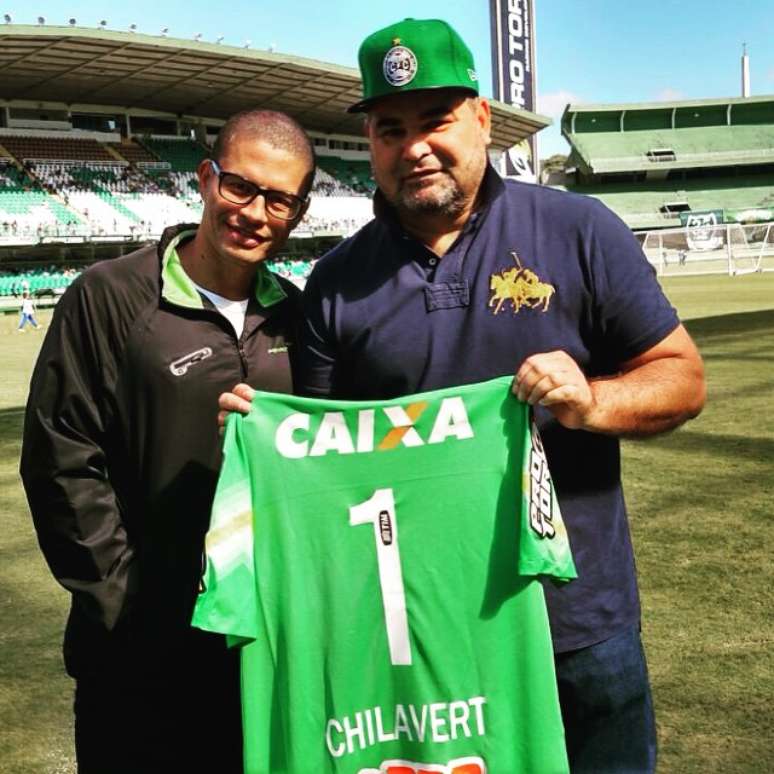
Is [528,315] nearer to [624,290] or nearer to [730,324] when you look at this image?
[624,290]

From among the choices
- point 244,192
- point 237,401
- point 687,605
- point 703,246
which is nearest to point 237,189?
point 244,192

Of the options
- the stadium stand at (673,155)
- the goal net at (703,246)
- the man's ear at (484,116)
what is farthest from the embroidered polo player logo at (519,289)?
the stadium stand at (673,155)

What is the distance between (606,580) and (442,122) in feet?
3.81

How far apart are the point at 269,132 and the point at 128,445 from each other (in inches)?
34.6

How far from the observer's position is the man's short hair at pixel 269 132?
2418 mm

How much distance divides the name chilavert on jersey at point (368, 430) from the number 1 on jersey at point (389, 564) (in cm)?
12

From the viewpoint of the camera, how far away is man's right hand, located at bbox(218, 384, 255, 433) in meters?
2.18

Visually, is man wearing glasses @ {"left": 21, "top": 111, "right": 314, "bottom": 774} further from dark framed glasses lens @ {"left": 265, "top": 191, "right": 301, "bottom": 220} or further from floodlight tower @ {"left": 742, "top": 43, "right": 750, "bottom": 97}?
floodlight tower @ {"left": 742, "top": 43, "right": 750, "bottom": 97}

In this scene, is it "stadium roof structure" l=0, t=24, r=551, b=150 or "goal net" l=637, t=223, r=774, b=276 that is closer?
"stadium roof structure" l=0, t=24, r=551, b=150

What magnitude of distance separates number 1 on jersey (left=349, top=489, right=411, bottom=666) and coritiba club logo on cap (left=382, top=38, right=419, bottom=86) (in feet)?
3.15

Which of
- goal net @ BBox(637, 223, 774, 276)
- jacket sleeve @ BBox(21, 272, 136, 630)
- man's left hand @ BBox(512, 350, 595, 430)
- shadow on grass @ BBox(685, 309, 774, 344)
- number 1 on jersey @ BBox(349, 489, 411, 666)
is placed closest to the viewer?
man's left hand @ BBox(512, 350, 595, 430)

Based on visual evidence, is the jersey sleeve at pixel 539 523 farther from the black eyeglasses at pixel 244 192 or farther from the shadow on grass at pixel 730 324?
the shadow on grass at pixel 730 324

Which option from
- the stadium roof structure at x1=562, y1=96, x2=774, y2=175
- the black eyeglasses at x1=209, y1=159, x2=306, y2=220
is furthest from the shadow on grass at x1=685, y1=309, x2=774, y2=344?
the stadium roof structure at x1=562, y1=96, x2=774, y2=175

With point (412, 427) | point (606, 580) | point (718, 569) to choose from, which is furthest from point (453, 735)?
point (718, 569)
